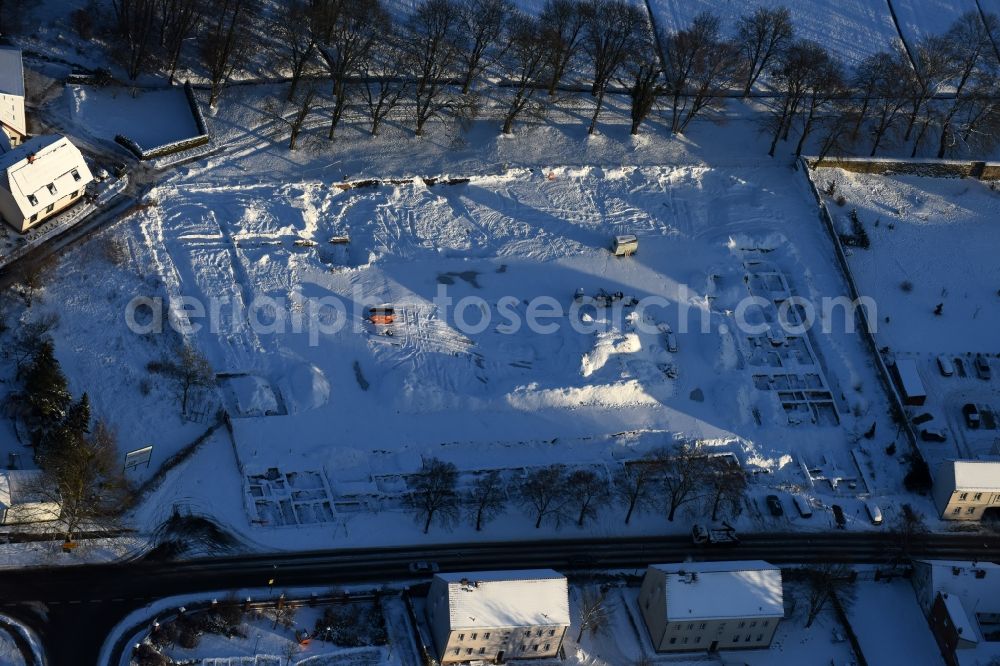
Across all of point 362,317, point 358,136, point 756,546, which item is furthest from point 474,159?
point 756,546

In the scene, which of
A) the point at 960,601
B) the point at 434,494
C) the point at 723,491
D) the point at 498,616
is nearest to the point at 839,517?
the point at 723,491

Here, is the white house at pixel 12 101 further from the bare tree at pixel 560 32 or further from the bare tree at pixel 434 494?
the bare tree at pixel 560 32

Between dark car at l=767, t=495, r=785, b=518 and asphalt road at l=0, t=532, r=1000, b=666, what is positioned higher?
dark car at l=767, t=495, r=785, b=518

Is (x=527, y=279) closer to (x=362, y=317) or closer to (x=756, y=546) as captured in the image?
(x=362, y=317)

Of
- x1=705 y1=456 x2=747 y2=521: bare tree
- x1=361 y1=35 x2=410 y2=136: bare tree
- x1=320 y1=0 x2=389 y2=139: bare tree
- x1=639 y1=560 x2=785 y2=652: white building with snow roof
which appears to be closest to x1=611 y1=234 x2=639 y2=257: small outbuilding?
x1=705 y1=456 x2=747 y2=521: bare tree

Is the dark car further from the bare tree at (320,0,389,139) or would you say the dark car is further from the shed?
the bare tree at (320,0,389,139)

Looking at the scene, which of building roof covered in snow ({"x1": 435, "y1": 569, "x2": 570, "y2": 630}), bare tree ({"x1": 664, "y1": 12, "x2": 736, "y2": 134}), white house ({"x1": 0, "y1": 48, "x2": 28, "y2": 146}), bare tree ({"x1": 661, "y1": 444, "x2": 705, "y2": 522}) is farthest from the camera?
bare tree ({"x1": 664, "y1": 12, "x2": 736, "y2": 134})

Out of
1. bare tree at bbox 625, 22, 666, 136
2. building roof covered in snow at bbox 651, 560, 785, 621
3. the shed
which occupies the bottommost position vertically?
building roof covered in snow at bbox 651, 560, 785, 621
